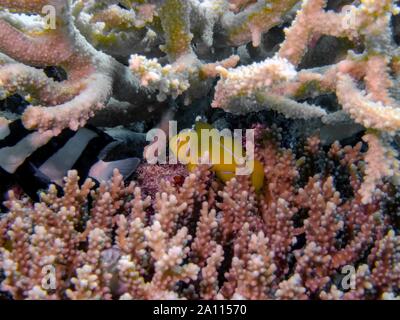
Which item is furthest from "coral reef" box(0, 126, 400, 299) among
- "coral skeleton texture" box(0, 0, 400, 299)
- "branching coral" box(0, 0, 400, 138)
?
"branching coral" box(0, 0, 400, 138)

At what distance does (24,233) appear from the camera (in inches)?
83.1

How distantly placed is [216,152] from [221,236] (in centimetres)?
51

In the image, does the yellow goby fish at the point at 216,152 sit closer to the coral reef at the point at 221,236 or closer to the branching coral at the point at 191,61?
the coral reef at the point at 221,236

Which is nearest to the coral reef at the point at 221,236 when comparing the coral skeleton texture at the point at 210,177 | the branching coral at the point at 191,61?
the coral skeleton texture at the point at 210,177

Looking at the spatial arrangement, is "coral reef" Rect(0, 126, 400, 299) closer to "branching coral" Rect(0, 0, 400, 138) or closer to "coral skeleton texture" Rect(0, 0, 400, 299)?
"coral skeleton texture" Rect(0, 0, 400, 299)

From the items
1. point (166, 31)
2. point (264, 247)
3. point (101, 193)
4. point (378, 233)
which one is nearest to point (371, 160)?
point (378, 233)

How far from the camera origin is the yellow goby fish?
2.33 metres

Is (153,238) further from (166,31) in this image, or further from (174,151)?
(166,31)

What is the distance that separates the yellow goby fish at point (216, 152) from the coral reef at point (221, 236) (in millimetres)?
73

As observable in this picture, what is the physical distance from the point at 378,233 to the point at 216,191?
3.33 ft

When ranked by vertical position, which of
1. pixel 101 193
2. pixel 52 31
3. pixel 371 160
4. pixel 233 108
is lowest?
pixel 101 193

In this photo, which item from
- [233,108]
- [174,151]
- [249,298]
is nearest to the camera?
[249,298]

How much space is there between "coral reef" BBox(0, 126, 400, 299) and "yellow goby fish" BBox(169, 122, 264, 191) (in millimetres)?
73

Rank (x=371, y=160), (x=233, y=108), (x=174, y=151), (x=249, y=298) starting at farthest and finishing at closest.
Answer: (x=174, y=151), (x=233, y=108), (x=371, y=160), (x=249, y=298)
